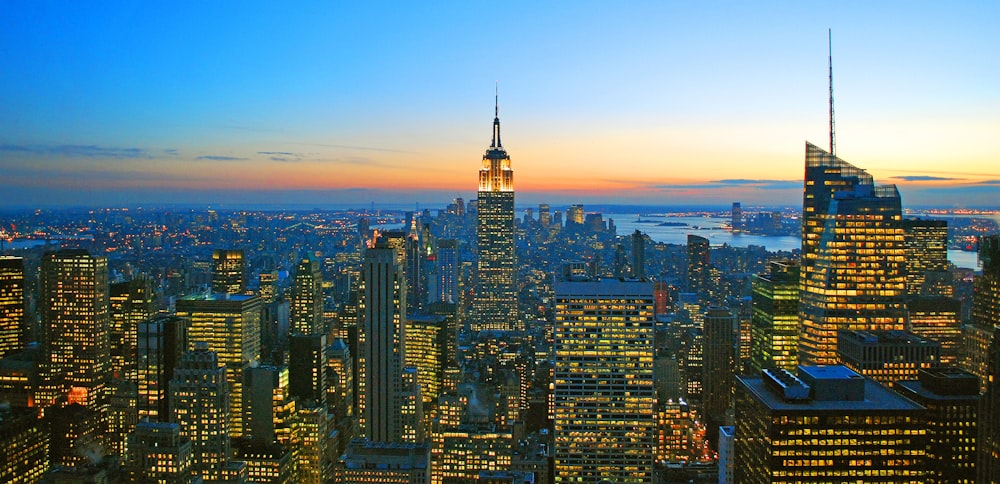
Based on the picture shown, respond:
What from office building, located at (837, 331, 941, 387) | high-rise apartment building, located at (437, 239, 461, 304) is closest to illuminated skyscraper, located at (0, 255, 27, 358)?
high-rise apartment building, located at (437, 239, 461, 304)

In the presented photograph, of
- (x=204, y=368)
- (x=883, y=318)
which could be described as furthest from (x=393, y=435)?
(x=883, y=318)

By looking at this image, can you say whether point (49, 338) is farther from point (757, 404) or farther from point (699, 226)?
point (699, 226)

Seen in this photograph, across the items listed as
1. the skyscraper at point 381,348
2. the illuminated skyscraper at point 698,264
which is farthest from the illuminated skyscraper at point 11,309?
the illuminated skyscraper at point 698,264

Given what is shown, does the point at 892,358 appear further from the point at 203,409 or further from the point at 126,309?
the point at 126,309

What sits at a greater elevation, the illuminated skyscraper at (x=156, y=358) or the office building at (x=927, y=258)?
the office building at (x=927, y=258)

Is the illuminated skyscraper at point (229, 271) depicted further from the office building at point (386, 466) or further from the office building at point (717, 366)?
the office building at point (717, 366)

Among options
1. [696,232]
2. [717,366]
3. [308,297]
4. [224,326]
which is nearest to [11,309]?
[224,326]
